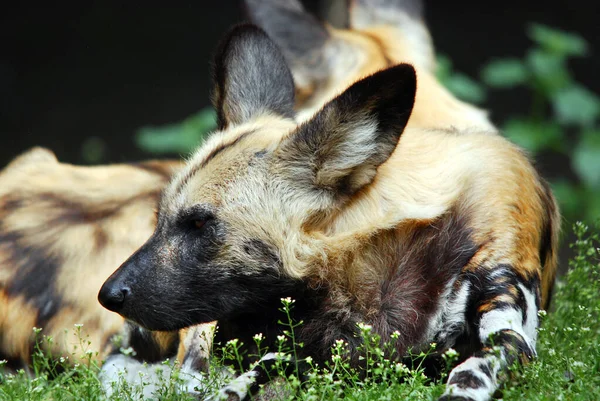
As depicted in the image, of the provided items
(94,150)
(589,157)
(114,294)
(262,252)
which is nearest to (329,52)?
(589,157)

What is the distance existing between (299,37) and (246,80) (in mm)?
2085

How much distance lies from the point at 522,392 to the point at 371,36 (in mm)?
3641

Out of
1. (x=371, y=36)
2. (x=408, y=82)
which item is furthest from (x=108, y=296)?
(x=371, y=36)

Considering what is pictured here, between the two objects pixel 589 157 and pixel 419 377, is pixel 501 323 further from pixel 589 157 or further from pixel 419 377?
pixel 589 157

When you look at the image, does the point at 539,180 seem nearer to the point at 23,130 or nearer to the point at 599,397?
the point at 599,397

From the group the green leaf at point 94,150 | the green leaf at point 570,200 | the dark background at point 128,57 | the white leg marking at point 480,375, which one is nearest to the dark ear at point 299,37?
the green leaf at point 570,200

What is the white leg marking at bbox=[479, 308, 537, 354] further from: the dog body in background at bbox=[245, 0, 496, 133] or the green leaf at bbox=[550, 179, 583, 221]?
the green leaf at bbox=[550, 179, 583, 221]

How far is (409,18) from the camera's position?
6.17m

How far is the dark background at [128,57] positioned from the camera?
8.63 meters

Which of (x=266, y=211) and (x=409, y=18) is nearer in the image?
(x=266, y=211)

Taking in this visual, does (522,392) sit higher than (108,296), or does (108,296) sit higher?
(108,296)

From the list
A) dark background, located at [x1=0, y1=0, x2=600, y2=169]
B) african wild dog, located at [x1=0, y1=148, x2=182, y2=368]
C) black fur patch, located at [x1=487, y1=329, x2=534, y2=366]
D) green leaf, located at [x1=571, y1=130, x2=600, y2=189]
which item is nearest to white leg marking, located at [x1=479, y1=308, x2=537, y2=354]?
black fur patch, located at [x1=487, y1=329, x2=534, y2=366]

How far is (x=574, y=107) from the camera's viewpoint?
694cm

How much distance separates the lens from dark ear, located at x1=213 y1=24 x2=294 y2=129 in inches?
142
